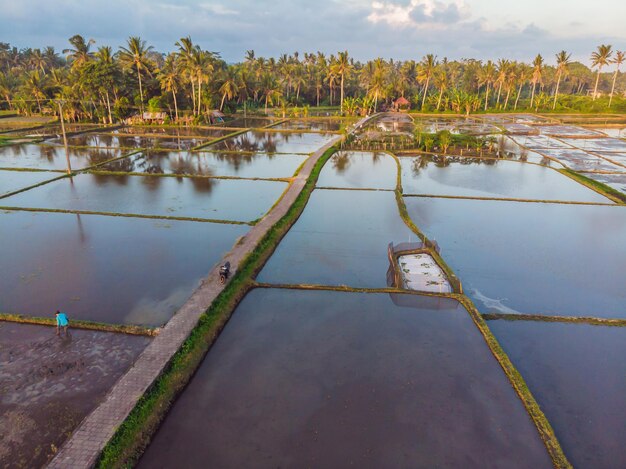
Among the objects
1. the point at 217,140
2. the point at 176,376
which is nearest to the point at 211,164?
the point at 217,140

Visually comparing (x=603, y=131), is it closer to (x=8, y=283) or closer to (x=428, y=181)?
(x=428, y=181)

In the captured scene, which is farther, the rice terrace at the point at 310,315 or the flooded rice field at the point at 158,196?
the flooded rice field at the point at 158,196

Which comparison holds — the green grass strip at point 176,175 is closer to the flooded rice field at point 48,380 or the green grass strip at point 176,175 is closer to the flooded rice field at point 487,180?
the flooded rice field at point 487,180

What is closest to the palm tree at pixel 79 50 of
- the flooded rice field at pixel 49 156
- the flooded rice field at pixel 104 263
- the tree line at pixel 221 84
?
the tree line at pixel 221 84

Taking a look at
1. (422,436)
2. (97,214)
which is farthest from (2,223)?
(422,436)

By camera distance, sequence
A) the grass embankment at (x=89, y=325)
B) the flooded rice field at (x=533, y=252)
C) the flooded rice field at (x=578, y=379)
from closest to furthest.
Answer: the flooded rice field at (x=578, y=379) < the grass embankment at (x=89, y=325) < the flooded rice field at (x=533, y=252)

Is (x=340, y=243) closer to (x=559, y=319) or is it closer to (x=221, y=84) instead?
(x=559, y=319)

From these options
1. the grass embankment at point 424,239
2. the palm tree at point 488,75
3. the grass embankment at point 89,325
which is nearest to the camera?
the grass embankment at point 89,325
